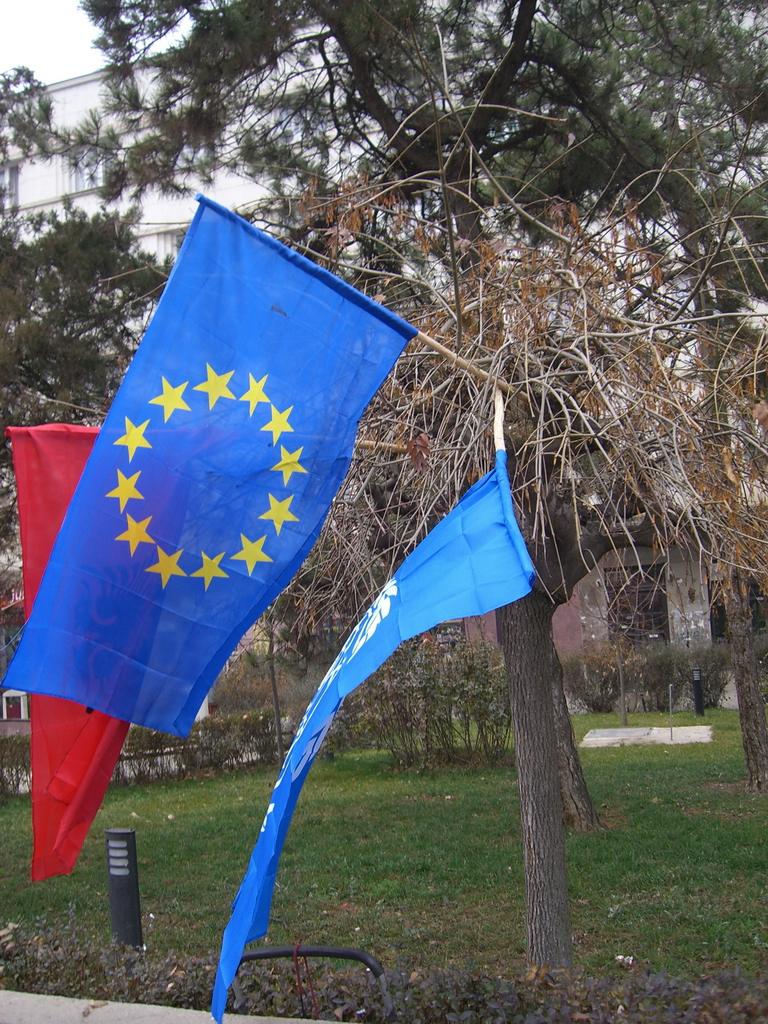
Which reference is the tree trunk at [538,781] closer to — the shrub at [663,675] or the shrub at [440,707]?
the shrub at [440,707]

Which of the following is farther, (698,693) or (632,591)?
(698,693)

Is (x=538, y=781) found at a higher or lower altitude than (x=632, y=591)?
lower

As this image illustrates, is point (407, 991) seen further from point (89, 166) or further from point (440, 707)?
point (440, 707)

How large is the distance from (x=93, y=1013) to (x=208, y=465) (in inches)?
86.4

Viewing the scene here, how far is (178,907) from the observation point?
23.4ft

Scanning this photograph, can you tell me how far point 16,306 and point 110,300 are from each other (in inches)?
34.2

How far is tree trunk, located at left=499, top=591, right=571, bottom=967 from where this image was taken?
195 inches

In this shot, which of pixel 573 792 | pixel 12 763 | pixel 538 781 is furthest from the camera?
pixel 12 763

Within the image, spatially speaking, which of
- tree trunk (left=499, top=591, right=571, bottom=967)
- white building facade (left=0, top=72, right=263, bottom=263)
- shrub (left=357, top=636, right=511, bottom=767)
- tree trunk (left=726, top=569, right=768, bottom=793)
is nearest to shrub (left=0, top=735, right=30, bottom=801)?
shrub (left=357, top=636, right=511, bottom=767)

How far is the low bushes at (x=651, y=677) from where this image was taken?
19812 millimetres

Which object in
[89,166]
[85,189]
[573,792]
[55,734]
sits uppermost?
[85,189]

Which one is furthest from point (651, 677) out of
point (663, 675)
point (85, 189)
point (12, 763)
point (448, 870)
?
point (85, 189)

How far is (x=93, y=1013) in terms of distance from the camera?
3.51m

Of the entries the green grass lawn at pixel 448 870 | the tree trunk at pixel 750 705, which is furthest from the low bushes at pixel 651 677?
the tree trunk at pixel 750 705
